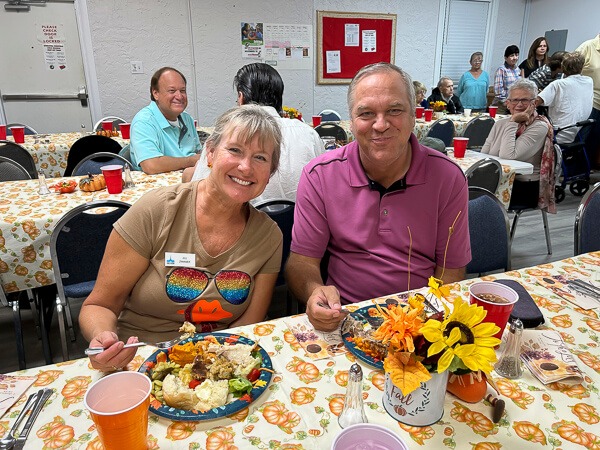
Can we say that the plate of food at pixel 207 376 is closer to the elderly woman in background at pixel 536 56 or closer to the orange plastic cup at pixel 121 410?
the orange plastic cup at pixel 121 410

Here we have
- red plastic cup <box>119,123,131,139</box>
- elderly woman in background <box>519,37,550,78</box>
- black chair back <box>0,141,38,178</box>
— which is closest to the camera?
black chair back <box>0,141,38,178</box>

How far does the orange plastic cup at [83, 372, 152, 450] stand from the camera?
0.69 meters

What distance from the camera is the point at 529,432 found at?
2.69 feet

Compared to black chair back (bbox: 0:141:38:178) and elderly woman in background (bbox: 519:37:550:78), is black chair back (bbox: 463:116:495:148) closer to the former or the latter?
elderly woman in background (bbox: 519:37:550:78)

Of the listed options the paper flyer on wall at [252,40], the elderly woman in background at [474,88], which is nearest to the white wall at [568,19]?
the elderly woman in background at [474,88]

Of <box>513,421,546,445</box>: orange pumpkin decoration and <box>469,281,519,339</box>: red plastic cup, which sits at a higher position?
<box>469,281,519,339</box>: red plastic cup

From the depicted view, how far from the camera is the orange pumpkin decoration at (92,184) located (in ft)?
8.16

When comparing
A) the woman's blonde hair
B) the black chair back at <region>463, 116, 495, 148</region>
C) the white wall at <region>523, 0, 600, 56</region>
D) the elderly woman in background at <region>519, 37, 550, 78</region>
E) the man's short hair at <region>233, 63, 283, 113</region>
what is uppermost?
the white wall at <region>523, 0, 600, 56</region>

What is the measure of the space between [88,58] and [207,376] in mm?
5902

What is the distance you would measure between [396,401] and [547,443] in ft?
0.96

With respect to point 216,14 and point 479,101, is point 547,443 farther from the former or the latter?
point 479,101

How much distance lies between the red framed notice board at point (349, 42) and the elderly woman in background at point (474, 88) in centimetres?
148

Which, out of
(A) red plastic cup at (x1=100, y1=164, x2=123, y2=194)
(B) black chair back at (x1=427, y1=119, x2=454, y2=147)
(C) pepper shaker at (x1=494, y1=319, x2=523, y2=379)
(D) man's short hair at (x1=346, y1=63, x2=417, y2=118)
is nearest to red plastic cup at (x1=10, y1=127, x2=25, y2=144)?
(A) red plastic cup at (x1=100, y1=164, x2=123, y2=194)

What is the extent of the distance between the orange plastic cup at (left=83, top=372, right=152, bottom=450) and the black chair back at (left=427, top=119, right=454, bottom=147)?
4.57 metres
